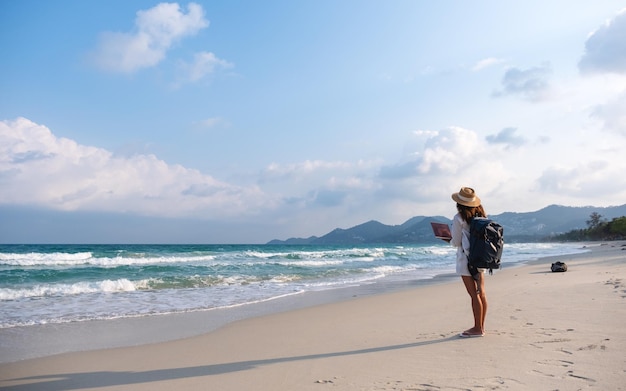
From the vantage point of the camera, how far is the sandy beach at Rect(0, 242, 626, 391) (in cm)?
371

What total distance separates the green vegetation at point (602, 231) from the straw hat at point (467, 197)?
243 feet

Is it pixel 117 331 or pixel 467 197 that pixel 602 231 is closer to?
pixel 467 197

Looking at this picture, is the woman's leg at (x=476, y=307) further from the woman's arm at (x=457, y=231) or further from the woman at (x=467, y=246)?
the woman's arm at (x=457, y=231)

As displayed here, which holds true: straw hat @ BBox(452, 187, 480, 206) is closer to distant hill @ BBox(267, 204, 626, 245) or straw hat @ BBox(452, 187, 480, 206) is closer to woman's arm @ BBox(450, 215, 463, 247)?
woman's arm @ BBox(450, 215, 463, 247)

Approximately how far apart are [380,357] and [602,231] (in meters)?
86.6

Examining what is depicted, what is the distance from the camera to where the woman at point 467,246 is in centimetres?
525

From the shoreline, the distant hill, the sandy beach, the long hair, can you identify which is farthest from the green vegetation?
the long hair

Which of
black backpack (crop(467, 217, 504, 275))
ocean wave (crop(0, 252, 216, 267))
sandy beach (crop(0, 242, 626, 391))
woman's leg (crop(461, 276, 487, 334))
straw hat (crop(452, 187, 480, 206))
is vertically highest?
straw hat (crop(452, 187, 480, 206))

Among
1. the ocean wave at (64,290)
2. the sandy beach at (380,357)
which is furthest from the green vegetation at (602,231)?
the ocean wave at (64,290)

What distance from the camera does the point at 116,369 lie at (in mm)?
4723

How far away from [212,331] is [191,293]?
5860mm

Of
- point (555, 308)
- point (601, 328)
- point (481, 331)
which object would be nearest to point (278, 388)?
point (481, 331)

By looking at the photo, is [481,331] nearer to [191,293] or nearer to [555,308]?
[555,308]

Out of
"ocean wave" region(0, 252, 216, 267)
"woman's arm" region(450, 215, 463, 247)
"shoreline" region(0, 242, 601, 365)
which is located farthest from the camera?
"ocean wave" region(0, 252, 216, 267)
